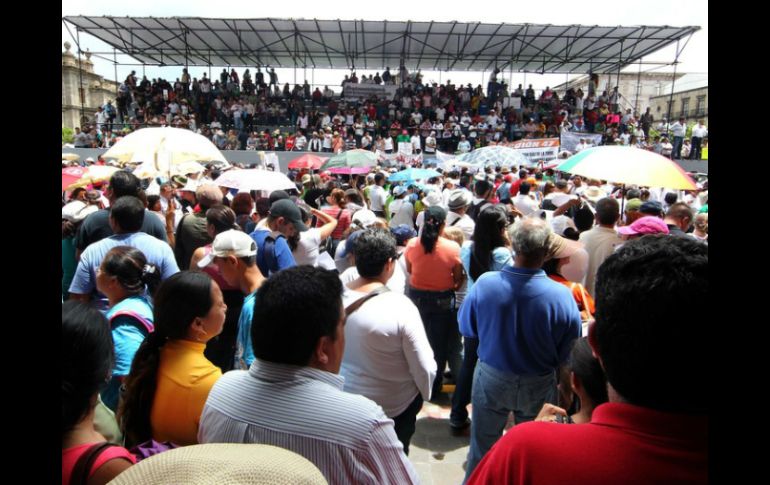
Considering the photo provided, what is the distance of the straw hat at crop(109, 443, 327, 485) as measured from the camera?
75cm

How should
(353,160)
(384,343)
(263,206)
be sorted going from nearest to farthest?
(384,343), (263,206), (353,160)

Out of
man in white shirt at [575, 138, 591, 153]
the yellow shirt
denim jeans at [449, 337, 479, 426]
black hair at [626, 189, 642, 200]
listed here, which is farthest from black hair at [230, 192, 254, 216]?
man in white shirt at [575, 138, 591, 153]

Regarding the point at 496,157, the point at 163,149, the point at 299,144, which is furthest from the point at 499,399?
the point at 299,144

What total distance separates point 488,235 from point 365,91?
21.9m

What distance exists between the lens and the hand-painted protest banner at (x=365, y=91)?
2431 centimetres

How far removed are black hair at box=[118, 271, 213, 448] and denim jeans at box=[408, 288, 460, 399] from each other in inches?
88.4

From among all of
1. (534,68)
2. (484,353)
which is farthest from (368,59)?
(484,353)

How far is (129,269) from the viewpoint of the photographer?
2.59 meters

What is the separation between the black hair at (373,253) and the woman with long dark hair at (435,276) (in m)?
1.32

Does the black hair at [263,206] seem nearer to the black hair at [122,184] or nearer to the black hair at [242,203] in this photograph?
the black hair at [242,203]

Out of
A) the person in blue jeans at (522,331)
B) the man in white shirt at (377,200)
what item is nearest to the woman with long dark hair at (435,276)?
the person in blue jeans at (522,331)

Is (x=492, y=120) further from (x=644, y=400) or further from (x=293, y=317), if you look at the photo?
(x=644, y=400)
